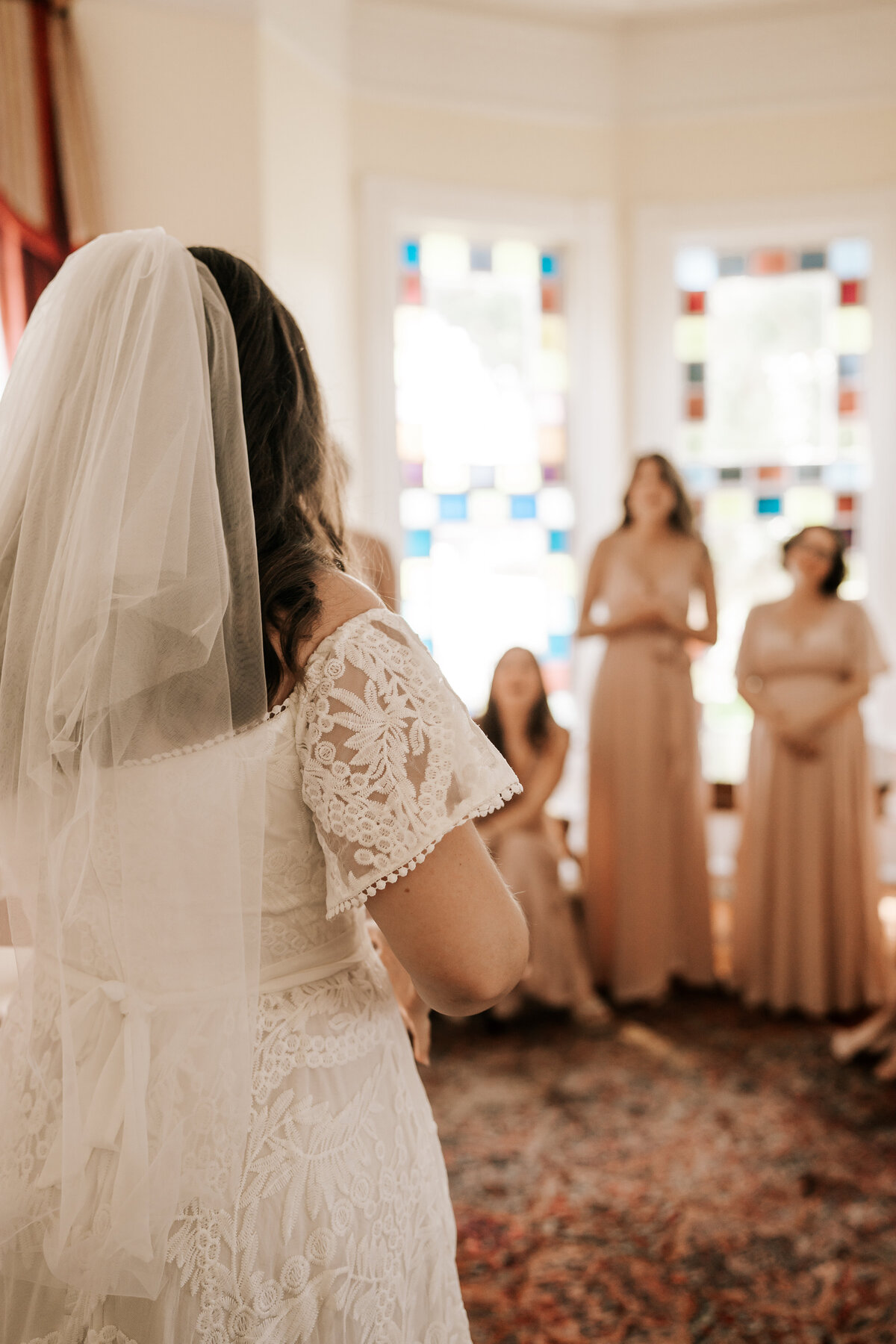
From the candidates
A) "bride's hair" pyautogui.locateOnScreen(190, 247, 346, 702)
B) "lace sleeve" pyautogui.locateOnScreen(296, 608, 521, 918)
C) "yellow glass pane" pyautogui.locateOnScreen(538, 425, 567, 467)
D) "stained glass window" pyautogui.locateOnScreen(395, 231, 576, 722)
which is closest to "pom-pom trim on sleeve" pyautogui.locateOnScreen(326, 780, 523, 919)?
"lace sleeve" pyautogui.locateOnScreen(296, 608, 521, 918)

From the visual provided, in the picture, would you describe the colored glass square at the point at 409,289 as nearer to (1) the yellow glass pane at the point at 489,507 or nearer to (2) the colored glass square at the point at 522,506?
(1) the yellow glass pane at the point at 489,507

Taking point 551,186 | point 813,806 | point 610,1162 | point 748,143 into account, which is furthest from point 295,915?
point 748,143

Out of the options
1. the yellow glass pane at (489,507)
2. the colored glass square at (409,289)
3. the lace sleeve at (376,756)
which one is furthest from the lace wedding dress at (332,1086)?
the colored glass square at (409,289)

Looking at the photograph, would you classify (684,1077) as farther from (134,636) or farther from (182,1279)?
(134,636)

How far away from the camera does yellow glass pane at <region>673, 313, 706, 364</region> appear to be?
5.36 meters

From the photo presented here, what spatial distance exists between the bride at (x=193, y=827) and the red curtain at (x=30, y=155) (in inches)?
101

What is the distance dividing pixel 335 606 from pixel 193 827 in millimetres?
238

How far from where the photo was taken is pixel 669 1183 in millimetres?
2762

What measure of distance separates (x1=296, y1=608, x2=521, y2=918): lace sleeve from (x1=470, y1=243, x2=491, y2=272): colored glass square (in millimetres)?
4649

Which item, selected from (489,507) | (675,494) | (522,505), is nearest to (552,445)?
(522,505)

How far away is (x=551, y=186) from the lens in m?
5.07

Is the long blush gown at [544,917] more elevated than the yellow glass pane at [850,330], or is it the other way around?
the yellow glass pane at [850,330]

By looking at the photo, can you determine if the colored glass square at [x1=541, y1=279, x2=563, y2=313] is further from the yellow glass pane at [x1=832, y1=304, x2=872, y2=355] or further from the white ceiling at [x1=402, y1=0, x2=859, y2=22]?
the yellow glass pane at [x1=832, y1=304, x2=872, y2=355]

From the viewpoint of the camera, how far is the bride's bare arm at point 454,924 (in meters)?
0.95
